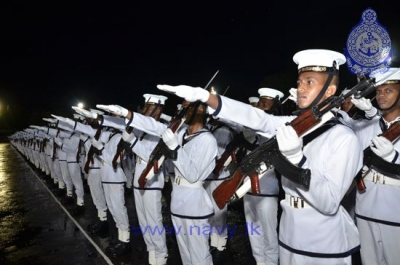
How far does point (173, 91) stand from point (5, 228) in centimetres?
733

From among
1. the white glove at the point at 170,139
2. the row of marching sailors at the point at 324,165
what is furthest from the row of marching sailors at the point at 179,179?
the row of marching sailors at the point at 324,165

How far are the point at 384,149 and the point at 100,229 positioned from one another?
553cm

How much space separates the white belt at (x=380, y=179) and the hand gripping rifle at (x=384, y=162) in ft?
0.18

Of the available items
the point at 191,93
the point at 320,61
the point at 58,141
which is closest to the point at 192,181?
the point at 191,93

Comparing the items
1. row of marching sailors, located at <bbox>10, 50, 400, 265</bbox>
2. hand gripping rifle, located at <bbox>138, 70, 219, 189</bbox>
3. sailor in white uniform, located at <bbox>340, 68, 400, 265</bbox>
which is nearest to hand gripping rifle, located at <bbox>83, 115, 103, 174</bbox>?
row of marching sailors, located at <bbox>10, 50, 400, 265</bbox>

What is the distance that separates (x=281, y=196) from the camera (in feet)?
25.4

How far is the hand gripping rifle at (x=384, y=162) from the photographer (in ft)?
10.3

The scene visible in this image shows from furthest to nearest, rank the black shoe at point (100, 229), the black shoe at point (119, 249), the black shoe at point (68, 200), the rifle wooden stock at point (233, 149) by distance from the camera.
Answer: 1. the black shoe at point (68, 200)
2. the black shoe at point (100, 229)
3. the black shoe at point (119, 249)
4. the rifle wooden stock at point (233, 149)

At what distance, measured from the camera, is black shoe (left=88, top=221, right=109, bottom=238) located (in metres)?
6.41

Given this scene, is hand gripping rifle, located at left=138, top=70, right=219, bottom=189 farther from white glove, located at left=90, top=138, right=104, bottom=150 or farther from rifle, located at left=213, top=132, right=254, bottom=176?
white glove, located at left=90, top=138, right=104, bottom=150

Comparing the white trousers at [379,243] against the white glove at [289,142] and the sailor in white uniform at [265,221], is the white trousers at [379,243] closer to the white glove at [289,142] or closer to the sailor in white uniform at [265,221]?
the sailor in white uniform at [265,221]

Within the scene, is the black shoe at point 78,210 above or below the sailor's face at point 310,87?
below

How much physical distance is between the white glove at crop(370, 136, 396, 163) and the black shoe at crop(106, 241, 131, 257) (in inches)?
163

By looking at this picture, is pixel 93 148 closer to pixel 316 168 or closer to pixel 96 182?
pixel 96 182
